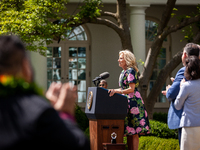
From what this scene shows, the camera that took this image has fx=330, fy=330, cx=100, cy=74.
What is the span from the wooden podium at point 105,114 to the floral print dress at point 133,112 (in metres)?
0.15

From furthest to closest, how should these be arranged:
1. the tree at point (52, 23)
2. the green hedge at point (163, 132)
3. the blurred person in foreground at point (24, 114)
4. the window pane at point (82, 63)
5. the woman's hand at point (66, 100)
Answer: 1. the window pane at point (82, 63)
2. the green hedge at point (163, 132)
3. the tree at point (52, 23)
4. the woman's hand at point (66, 100)
5. the blurred person in foreground at point (24, 114)

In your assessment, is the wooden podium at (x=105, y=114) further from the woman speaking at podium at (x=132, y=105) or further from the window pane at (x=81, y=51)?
the window pane at (x=81, y=51)

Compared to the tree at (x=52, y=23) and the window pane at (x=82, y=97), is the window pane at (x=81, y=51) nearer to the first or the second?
the window pane at (x=82, y=97)

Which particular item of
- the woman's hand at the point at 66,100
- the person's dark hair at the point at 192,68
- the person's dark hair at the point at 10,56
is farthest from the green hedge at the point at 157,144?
the person's dark hair at the point at 10,56

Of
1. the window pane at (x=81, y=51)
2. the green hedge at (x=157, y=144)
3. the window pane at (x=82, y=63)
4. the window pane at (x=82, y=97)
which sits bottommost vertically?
the green hedge at (x=157, y=144)

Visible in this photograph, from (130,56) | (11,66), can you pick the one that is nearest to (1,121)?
(11,66)

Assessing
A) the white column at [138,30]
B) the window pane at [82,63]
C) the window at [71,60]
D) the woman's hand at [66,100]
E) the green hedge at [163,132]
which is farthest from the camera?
the window pane at [82,63]

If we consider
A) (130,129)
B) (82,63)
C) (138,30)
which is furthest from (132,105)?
(82,63)

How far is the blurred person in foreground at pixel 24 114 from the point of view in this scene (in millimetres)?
1128

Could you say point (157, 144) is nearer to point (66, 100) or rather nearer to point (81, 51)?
point (66, 100)

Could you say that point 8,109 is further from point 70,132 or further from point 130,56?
point 130,56

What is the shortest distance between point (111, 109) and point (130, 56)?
0.86m

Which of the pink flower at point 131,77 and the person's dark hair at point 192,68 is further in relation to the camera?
the pink flower at point 131,77

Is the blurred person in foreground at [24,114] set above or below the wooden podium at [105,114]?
above
